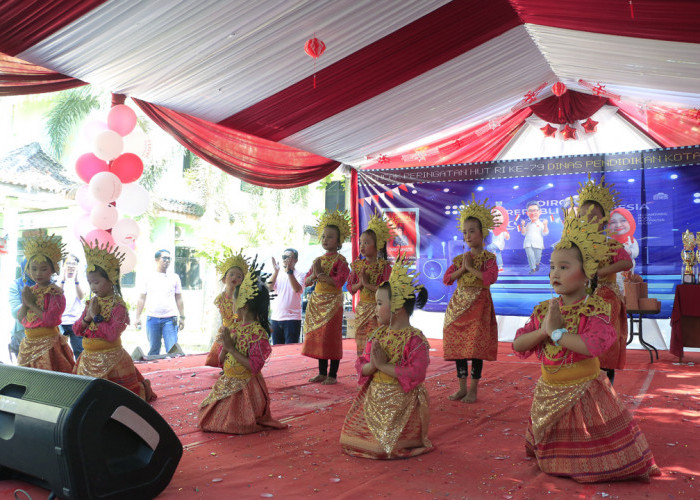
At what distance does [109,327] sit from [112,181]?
1.97 m

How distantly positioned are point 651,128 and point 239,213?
9.10m

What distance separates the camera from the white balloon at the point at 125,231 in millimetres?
5410

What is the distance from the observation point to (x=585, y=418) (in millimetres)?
2400

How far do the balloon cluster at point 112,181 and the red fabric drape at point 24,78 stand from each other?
0.68 metres

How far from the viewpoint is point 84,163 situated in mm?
5223

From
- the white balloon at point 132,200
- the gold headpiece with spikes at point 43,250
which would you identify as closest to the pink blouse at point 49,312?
the gold headpiece with spikes at point 43,250

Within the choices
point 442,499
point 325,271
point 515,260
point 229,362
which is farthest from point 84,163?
point 515,260

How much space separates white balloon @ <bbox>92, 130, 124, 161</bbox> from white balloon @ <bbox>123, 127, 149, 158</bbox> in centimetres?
17

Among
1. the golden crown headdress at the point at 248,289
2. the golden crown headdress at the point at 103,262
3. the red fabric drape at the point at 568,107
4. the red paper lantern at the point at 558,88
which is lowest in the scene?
the golden crown headdress at the point at 248,289

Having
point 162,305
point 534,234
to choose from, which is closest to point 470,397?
point 162,305

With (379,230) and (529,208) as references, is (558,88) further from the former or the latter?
(379,230)

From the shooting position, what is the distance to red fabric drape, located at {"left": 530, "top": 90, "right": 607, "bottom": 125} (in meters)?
Result: 7.47

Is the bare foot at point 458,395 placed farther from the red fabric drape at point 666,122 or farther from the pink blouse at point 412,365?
the red fabric drape at point 666,122

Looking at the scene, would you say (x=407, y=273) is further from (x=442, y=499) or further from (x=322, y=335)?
(x=322, y=335)
